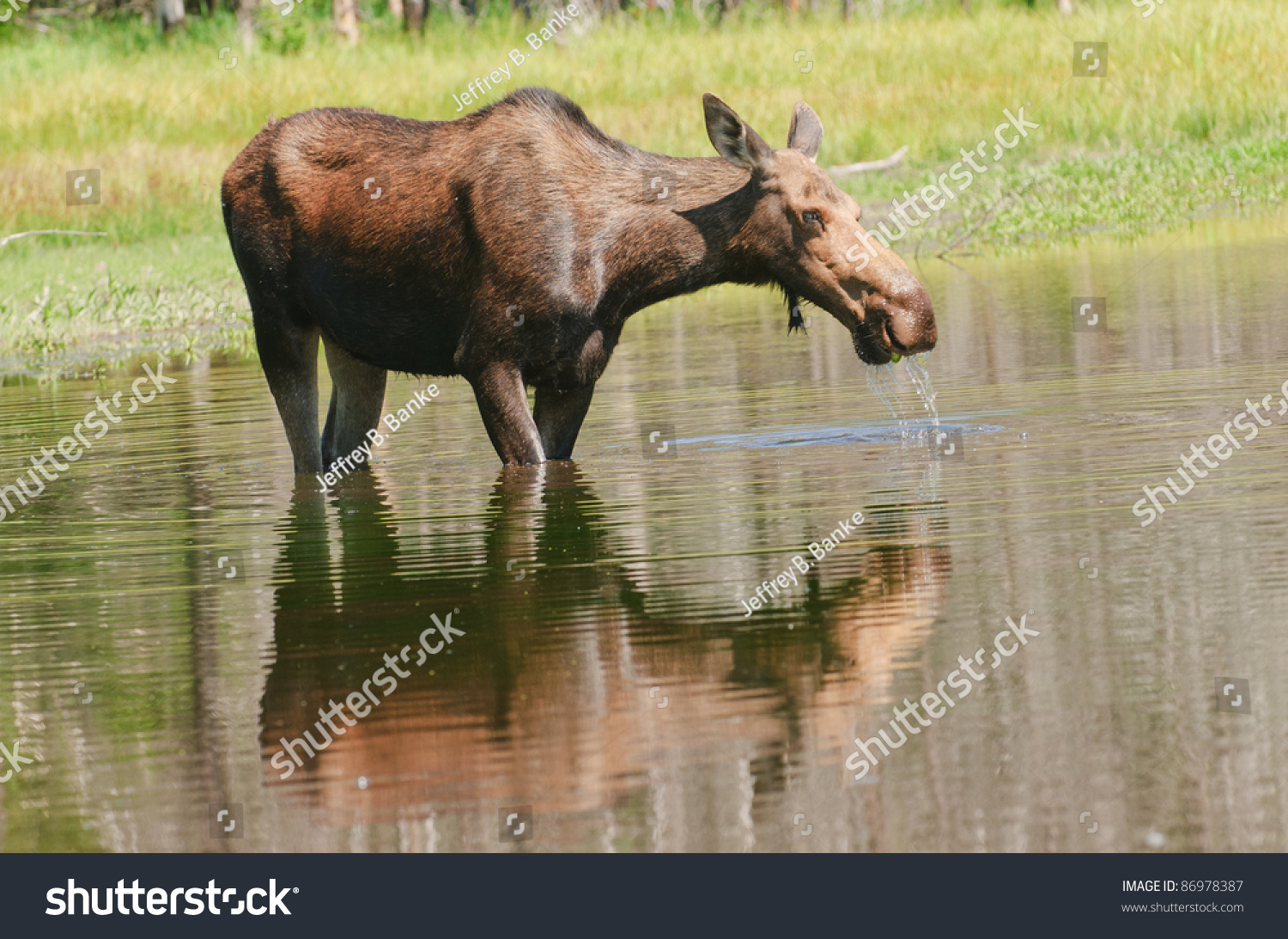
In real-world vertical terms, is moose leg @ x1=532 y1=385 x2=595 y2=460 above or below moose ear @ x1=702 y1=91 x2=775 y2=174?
below

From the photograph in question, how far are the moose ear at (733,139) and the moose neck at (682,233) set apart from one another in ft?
0.46

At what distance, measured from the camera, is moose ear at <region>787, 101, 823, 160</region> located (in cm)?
945

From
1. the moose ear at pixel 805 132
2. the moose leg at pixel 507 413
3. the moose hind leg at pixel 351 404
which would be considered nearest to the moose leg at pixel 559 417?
the moose leg at pixel 507 413

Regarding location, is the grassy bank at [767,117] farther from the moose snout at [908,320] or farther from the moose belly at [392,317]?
the moose snout at [908,320]

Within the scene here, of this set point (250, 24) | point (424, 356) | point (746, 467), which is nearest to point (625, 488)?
point (746, 467)

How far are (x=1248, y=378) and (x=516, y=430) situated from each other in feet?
13.4

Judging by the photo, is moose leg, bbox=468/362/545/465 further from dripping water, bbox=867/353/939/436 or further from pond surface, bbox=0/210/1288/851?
dripping water, bbox=867/353/939/436

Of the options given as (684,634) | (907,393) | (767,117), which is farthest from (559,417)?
(767,117)

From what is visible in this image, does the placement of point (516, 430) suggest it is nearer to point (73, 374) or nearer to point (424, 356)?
point (424, 356)

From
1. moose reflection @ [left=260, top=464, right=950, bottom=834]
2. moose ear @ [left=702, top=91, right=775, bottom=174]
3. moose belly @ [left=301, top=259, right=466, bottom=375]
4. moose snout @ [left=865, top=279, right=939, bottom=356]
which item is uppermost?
moose ear @ [left=702, top=91, right=775, bottom=174]

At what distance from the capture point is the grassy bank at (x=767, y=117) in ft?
74.3

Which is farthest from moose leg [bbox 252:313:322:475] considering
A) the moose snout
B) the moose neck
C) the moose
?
the moose snout

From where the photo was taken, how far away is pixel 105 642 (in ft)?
21.0

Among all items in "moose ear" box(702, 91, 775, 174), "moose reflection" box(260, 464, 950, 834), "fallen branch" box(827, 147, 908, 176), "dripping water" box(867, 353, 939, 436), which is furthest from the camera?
"fallen branch" box(827, 147, 908, 176)
